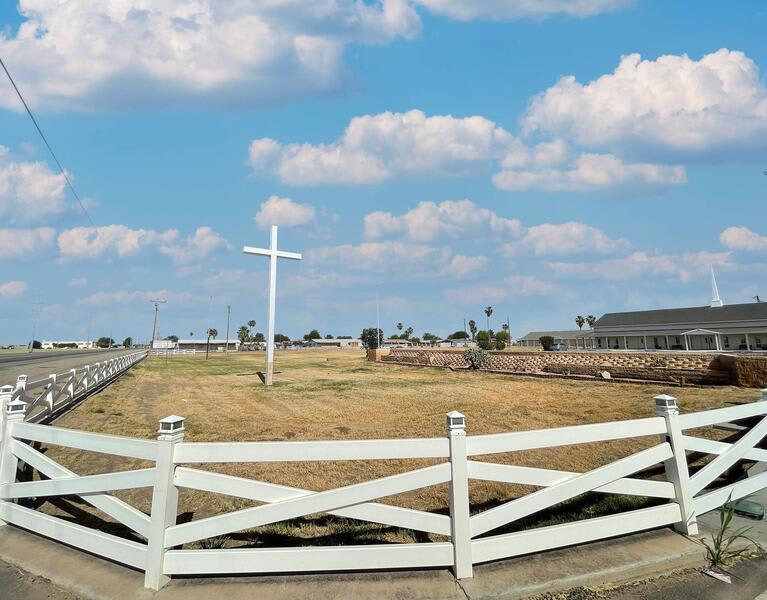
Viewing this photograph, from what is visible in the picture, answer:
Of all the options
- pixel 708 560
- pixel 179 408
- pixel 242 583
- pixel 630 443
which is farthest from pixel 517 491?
pixel 179 408

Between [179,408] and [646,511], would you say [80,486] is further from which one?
[179,408]

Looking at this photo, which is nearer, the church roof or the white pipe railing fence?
the white pipe railing fence

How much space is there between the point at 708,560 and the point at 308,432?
7878 millimetres

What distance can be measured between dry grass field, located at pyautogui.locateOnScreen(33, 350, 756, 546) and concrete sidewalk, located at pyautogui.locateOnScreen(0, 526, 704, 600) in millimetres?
1107

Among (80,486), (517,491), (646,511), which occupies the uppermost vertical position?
(80,486)

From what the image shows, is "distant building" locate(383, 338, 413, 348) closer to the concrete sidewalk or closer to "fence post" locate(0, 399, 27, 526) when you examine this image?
"fence post" locate(0, 399, 27, 526)

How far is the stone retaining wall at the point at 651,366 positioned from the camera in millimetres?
17025

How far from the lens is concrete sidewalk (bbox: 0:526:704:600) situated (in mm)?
3316

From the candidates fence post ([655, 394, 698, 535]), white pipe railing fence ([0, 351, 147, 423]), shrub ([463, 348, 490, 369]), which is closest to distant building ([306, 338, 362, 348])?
shrub ([463, 348, 490, 369])

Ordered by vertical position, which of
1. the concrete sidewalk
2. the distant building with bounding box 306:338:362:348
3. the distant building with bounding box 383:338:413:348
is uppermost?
the distant building with bounding box 306:338:362:348

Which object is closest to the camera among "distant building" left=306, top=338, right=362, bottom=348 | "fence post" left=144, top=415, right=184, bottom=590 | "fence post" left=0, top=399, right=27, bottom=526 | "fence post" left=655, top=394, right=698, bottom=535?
"fence post" left=144, top=415, right=184, bottom=590

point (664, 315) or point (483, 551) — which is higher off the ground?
point (664, 315)

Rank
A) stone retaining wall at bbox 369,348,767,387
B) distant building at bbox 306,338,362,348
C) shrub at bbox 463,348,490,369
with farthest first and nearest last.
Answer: distant building at bbox 306,338,362,348, shrub at bbox 463,348,490,369, stone retaining wall at bbox 369,348,767,387

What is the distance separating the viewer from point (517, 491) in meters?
6.17
